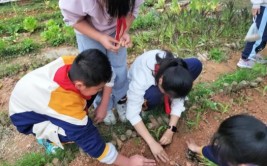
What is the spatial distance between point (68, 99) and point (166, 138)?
2.64 ft

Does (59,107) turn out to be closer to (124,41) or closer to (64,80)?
(64,80)

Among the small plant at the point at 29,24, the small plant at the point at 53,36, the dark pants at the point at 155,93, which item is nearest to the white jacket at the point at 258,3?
the dark pants at the point at 155,93

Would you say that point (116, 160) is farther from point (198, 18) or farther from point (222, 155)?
point (198, 18)

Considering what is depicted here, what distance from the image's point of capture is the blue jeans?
247 centimetres

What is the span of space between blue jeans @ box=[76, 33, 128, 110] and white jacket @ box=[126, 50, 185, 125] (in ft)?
0.49

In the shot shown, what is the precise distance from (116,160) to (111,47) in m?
0.76

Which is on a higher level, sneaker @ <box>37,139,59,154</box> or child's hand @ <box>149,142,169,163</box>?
child's hand @ <box>149,142,169,163</box>

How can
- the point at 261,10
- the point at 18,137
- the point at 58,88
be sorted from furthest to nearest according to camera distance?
the point at 261,10
the point at 18,137
the point at 58,88

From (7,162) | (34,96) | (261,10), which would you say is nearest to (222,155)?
(34,96)

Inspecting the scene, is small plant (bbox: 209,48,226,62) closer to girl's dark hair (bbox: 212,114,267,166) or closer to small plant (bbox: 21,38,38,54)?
girl's dark hair (bbox: 212,114,267,166)

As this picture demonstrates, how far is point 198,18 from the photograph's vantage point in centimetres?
418

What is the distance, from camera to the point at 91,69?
1985 millimetres

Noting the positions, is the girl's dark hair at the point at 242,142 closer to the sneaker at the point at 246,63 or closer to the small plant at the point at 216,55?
the sneaker at the point at 246,63

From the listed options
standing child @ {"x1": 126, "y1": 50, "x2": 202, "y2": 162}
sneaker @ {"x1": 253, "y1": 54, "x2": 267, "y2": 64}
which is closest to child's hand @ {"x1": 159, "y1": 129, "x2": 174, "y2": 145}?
standing child @ {"x1": 126, "y1": 50, "x2": 202, "y2": 162}
